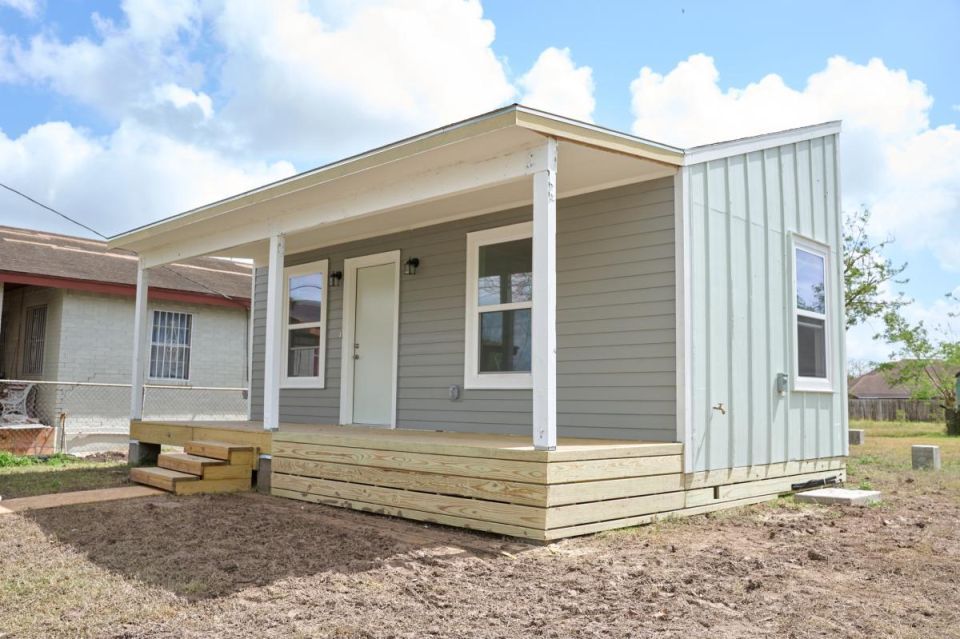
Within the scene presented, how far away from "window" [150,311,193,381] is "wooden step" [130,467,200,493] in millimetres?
6442

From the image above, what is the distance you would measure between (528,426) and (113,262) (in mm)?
10550

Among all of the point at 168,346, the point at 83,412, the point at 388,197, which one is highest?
the point at 388,197

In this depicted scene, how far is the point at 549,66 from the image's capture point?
9.47 meters

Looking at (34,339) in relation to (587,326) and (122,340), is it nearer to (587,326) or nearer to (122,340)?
(122,340)

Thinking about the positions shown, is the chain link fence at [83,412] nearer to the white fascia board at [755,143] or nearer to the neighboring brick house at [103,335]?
the neighboring brick house at [103,335]

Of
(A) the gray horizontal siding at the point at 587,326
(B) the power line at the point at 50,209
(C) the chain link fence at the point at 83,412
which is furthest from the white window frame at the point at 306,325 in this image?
(B) the power line at the point at 50,209

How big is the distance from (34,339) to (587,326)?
11128 mm

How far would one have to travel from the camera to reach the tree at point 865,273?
20152 millimetres

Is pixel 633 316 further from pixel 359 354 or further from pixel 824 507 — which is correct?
pixel 359 354

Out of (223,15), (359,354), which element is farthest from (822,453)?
(223,15)

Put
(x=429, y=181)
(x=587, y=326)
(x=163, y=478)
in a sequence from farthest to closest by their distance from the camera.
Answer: (x=163, y=478) < (x=587, y=326) < (x=429, y=181)

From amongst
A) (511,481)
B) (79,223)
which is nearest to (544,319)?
(511,481)

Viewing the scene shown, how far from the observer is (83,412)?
40.1 feet

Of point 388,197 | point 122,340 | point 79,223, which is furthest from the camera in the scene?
point 79,223
